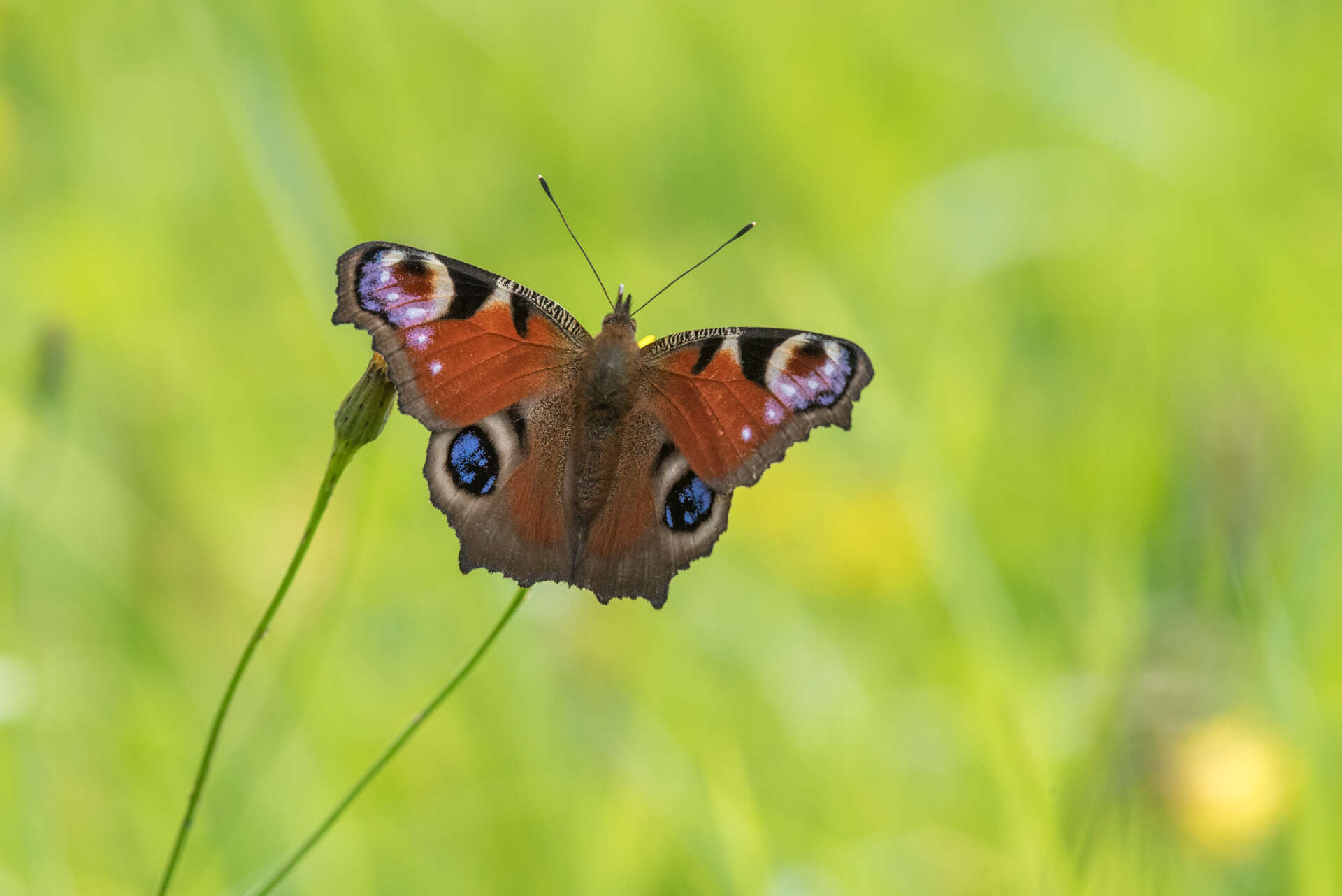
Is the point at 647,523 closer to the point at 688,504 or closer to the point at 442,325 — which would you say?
the point at 688,504

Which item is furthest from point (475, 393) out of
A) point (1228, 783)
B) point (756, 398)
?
point (1228, 783)

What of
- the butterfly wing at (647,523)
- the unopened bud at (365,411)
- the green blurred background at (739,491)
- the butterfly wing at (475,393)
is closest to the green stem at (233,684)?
the unopened bud at (365,411)

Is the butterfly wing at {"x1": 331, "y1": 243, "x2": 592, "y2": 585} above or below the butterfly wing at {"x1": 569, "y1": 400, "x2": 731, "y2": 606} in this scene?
above

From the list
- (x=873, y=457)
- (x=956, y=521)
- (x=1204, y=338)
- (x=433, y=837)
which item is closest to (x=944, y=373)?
(x=873, y=457)

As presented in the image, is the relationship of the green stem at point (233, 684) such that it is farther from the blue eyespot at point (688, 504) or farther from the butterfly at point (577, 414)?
the blue eyespot at point (688, 504)

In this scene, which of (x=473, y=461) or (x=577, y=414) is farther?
(x=577, y=414)

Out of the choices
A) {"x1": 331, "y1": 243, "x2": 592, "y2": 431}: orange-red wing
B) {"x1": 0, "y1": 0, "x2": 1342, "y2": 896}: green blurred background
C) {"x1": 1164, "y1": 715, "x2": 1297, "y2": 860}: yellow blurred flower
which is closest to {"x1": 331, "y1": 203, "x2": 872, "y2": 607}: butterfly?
{"x1": 331, "y1": 243, "x2": 592, "y2": 431}: orange-red wing

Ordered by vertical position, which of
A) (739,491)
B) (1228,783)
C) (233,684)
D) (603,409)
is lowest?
(1228,783)

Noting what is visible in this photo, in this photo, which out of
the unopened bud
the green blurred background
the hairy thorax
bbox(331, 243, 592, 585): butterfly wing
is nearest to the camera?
the unopened bud

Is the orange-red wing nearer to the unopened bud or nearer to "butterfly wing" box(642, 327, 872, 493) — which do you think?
the unopened bud
